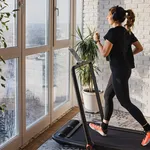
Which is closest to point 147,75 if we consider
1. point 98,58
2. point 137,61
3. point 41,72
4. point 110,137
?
point 137,61

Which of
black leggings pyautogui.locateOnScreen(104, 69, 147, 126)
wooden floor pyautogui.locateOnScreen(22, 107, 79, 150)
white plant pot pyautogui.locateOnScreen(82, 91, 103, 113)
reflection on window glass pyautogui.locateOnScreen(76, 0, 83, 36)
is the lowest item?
wooden floor pyautogui.locateOnScreen(22, 107, 79, 150)

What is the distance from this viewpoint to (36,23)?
3592 millimetres

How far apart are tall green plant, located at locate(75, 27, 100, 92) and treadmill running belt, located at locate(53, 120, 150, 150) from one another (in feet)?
3.37

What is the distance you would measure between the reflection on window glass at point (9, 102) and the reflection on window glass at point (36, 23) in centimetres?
45

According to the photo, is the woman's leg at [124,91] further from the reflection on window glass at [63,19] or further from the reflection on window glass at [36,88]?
the reflection on window glass at [63,19]

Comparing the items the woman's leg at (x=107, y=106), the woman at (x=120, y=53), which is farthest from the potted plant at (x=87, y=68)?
the woman at (x=120, y=53)

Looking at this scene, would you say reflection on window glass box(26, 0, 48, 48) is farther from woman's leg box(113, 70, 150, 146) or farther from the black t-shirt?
woman's leg box(113, 70, 150, 146)

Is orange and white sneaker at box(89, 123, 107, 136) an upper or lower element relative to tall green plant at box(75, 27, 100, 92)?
A: lower

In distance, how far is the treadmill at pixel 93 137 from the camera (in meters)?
3.04

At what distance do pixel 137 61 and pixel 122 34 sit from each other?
145cm

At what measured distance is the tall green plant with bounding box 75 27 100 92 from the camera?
14.4 ft

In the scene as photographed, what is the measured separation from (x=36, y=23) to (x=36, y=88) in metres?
0.85

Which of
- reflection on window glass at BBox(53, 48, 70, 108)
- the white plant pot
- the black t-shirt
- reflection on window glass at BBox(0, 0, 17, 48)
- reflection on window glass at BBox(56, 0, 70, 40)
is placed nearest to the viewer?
reflection on window glass at BBox(0, 0, 17, 48)

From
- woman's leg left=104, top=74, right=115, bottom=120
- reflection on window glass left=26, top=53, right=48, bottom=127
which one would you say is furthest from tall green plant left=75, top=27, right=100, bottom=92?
woman's leg left=104, top=74, right=115, bottom=120
